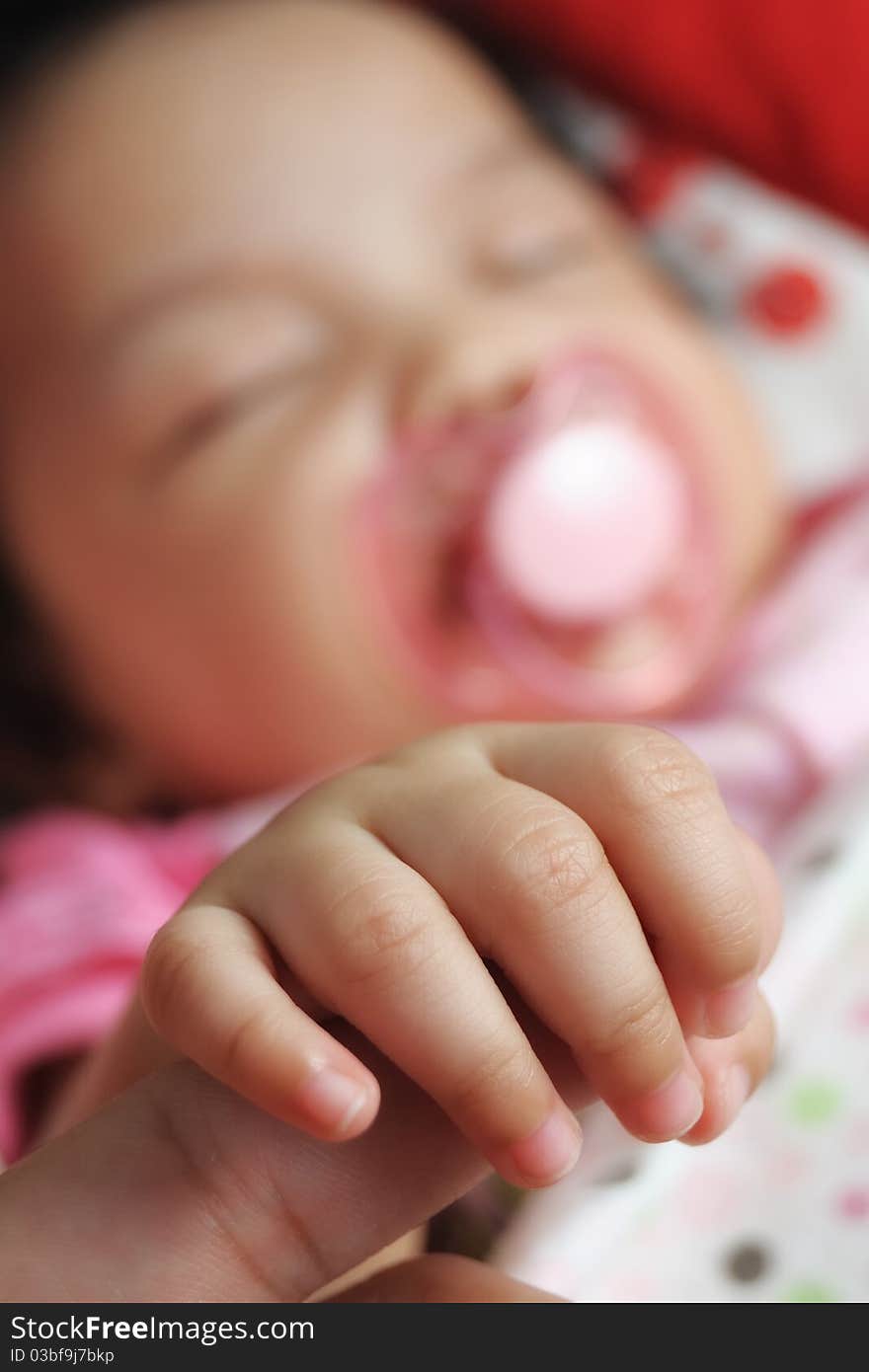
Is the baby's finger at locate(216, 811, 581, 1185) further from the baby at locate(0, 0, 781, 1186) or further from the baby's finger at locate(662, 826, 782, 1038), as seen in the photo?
the baby at locate(0, 0, 781, 1186)

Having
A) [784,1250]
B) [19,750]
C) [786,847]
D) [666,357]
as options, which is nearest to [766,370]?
[666,357]

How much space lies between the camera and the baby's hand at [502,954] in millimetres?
435

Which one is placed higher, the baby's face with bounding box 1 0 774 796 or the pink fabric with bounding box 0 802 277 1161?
the baby's face with bounding box 1 0 774 796

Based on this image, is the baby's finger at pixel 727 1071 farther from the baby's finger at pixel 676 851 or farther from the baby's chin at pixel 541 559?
the baby's chin at pixel 541 559

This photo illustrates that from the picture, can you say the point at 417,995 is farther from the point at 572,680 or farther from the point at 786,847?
the point at 572,680

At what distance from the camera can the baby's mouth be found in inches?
38.4

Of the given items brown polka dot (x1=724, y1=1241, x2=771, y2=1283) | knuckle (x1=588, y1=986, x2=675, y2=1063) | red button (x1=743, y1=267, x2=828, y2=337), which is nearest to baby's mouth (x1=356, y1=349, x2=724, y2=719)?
red button (x1=743, y1=267, x2=828, y2=337)

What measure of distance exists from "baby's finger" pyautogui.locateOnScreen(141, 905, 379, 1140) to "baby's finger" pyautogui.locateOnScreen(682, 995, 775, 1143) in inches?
4.8

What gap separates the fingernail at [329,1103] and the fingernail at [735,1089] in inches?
5.4

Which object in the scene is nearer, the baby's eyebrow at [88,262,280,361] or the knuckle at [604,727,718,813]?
the knuckle at [604,727,718,813]

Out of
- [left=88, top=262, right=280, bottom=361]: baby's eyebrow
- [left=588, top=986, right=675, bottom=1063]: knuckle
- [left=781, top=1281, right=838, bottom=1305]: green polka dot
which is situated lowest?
[left=781, top=1281, right=838, bottom=1305]: green polka dot

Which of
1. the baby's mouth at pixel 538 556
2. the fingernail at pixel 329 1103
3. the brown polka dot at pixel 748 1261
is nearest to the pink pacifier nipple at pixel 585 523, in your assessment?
the baby's mouth at pixel 538 556

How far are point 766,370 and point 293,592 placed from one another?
1.75ft

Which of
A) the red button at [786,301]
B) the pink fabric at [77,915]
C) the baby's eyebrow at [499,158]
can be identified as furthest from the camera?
the red button at [786,301]
